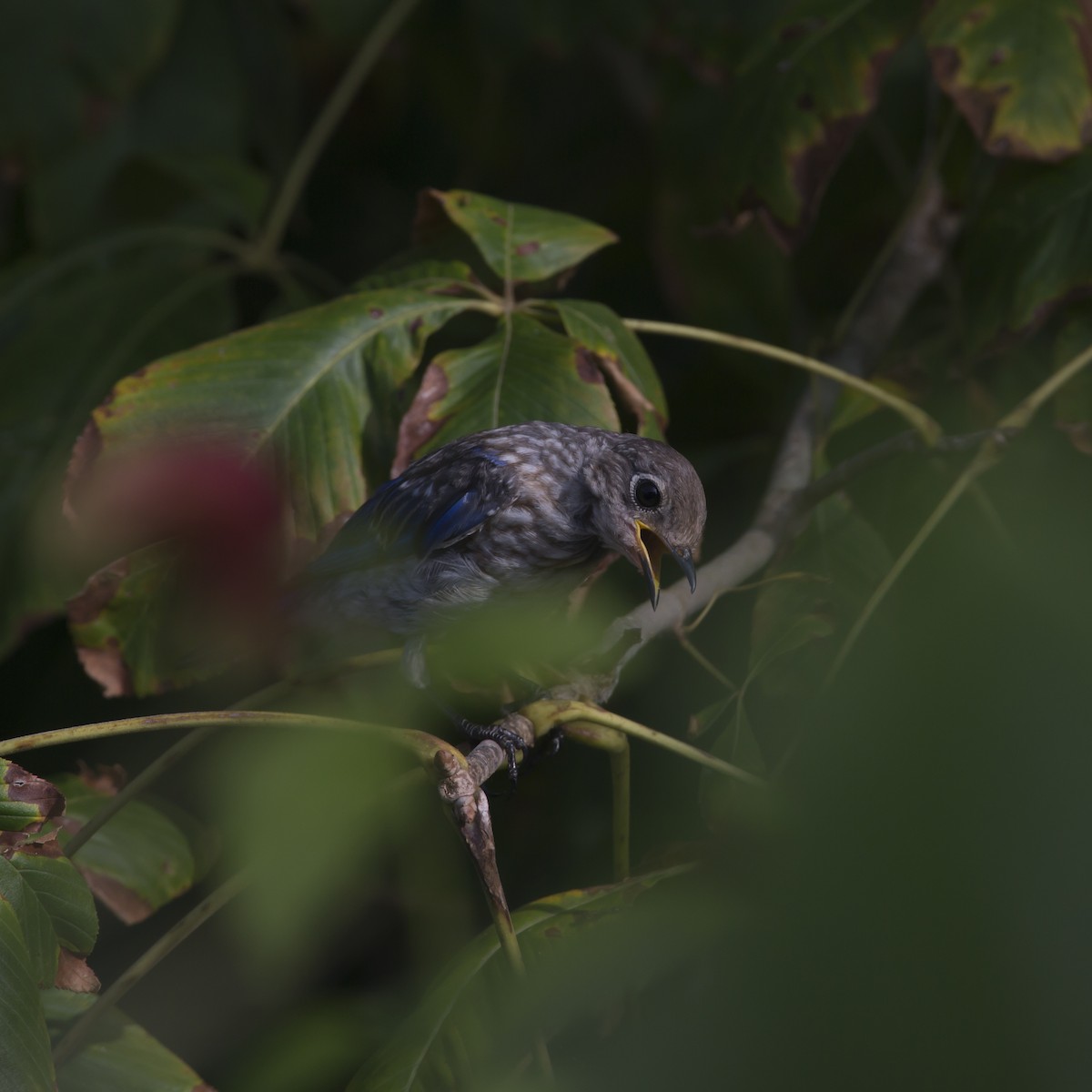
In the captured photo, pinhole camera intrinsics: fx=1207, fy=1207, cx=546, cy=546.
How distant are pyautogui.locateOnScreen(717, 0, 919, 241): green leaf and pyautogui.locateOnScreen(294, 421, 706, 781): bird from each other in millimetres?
800

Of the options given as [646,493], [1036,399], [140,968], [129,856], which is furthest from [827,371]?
[129,856]

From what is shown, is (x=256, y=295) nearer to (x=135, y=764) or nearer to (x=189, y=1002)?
(x=135, y=764)

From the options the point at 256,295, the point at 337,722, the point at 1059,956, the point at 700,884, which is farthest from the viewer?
the point at 256,295

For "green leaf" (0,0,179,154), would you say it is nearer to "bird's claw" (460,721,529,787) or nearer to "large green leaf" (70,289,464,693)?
"large green leaf" (70,289,464,693)

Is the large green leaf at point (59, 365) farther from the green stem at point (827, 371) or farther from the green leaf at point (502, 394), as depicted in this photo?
the green stem at point (827, 371)

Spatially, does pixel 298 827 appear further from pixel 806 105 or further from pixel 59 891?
pixel 806 105

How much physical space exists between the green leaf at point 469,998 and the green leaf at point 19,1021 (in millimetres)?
388

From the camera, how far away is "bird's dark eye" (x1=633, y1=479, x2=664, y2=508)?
6.98 feet

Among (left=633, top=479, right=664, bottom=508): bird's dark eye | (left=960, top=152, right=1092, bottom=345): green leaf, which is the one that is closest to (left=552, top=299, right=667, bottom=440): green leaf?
(left=633, top=479, right=664, bottom=508): bird's dark eye

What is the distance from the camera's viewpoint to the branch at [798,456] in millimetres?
1849

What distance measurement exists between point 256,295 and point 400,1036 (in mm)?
3410

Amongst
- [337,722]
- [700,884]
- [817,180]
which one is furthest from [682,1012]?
[817,180]

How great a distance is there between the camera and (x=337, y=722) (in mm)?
1273

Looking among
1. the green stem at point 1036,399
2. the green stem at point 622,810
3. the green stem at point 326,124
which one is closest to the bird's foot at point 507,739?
the green stem at point 622,810
